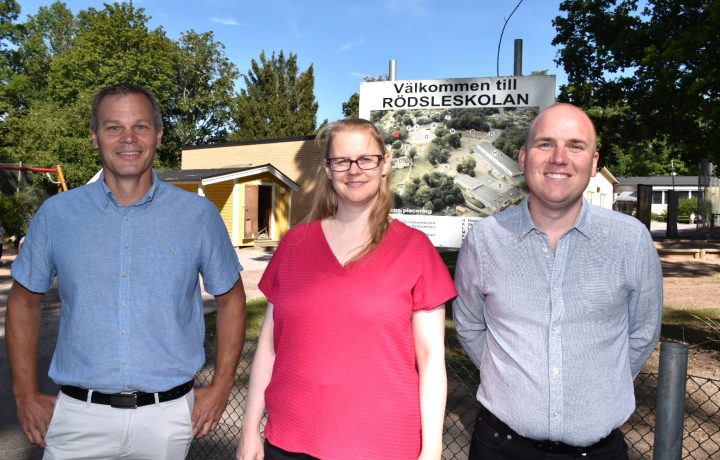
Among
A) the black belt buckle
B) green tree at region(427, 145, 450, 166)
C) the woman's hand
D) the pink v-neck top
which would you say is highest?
green tree at region(427, 145, 450, 166)

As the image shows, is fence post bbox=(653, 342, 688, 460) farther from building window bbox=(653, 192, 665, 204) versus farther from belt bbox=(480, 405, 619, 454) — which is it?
building window bbox=(653, 192, 665, 204)

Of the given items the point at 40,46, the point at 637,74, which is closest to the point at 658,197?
the point at 637,74

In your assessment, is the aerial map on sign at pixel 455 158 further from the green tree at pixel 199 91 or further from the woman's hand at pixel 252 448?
the green tree at pixel 199 91

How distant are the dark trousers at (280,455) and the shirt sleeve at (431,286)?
638 mm

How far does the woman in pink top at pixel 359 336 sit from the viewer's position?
2104 millimetres

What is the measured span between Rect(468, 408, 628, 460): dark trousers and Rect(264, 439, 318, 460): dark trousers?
65 centimetres

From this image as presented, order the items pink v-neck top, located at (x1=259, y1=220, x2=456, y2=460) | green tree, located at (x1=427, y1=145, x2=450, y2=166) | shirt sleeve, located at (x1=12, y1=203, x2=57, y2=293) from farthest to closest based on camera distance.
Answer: green tree, located at (x1=427, y1=145, x2=450, y2=166)
shirt sleeve, located at (x1=12, y1=203, x2=57, y2=293)
pink v-neck top, located at (x1=259, y1=220, x2=456, y2=460)

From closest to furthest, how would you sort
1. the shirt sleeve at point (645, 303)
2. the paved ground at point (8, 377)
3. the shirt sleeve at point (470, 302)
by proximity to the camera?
the shirt sleeve at point (645, 303)
the shirt sleeve at point (470, 302)
the paved ground at point (8, 377)

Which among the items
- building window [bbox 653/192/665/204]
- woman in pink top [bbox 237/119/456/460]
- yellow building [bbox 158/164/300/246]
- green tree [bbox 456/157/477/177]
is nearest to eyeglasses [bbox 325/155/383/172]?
woman in pink top [bbox 237/119/456/460]

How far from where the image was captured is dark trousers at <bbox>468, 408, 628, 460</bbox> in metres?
2.20

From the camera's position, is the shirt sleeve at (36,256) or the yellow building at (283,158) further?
the yellow building at (283,158)

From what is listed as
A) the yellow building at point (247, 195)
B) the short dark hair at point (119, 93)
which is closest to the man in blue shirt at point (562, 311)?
the short dark hair at point (119, 93)

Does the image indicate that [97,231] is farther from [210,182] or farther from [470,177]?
[210,182]

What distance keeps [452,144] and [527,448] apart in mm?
4674
